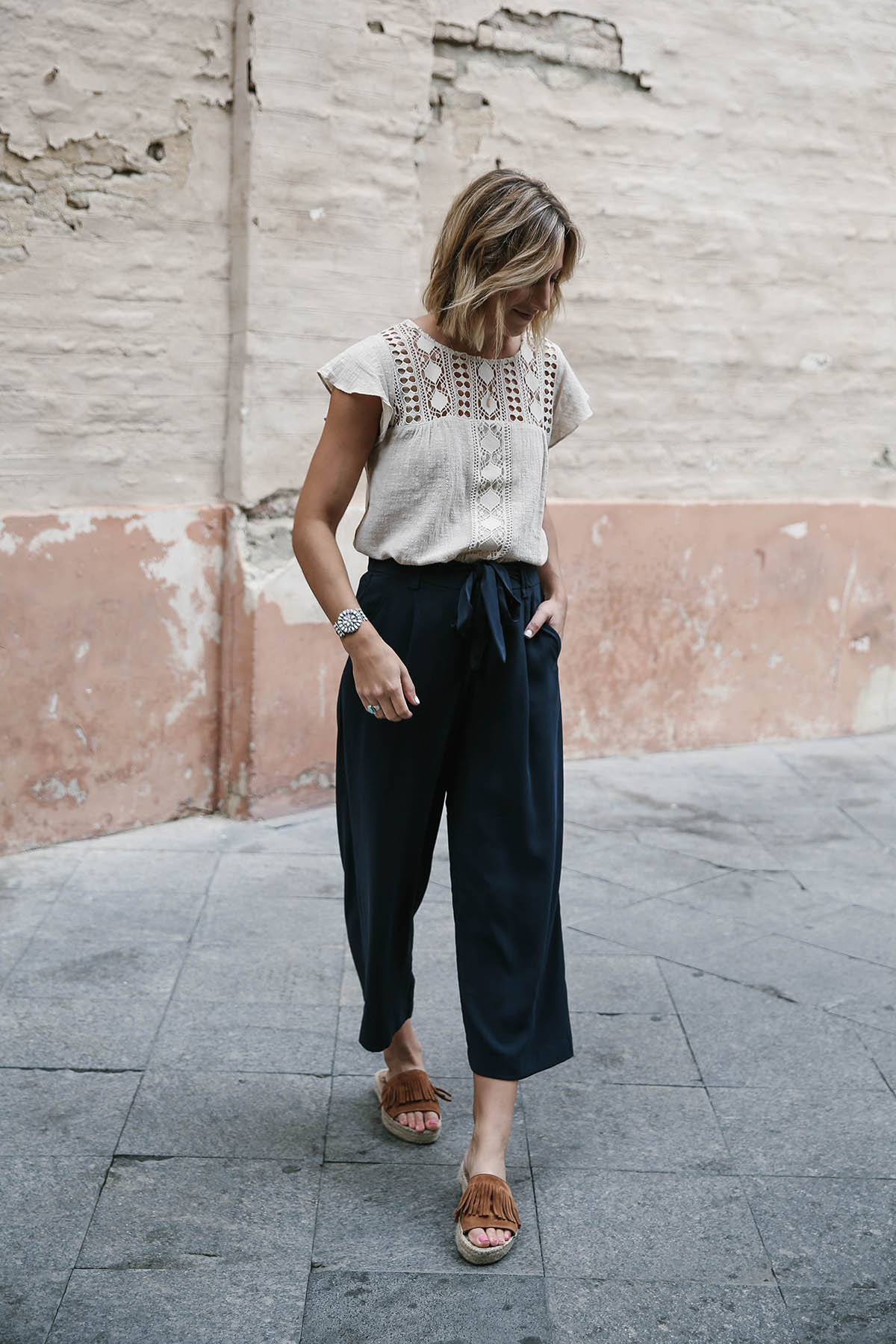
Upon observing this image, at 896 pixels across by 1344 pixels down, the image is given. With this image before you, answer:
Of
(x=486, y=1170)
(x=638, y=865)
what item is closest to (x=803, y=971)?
(x=638, y=865)

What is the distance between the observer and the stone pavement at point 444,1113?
2.04m

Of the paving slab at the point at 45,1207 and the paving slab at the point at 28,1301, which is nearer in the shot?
the paving slab at the point at 28,1301

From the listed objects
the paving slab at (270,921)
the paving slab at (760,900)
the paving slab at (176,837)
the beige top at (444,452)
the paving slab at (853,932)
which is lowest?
the paving slab at (176,837)

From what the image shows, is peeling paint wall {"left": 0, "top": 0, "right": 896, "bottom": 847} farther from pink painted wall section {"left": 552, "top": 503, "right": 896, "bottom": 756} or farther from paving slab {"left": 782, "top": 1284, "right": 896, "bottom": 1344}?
paving slab {"left": 782, "top": 1284, "right": 896, "bottom": 1344}

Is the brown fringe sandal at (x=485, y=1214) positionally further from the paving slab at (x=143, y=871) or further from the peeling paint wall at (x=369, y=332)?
the peeling paint wall at (x=369, y=332)

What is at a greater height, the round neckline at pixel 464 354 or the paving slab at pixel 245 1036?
the round neckline at pixel 464 354

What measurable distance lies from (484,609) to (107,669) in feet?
7.26

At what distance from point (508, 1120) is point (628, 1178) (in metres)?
0.27

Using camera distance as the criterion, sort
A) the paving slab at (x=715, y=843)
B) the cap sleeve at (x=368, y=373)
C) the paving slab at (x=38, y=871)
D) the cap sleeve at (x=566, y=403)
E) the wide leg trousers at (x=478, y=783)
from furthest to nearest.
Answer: the paving slab at (x=715, y=843), the paving slab at (x=38, y=871), the cap sleeve at (x=566, y=403), the wide leg trousers at (x=478, y=783), the cap sleeve at (x=368, y=373)

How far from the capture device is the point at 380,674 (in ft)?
7.06

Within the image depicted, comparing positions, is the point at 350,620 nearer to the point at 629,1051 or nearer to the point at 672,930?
the point at 629,1051

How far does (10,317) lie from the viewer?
385 centimetres

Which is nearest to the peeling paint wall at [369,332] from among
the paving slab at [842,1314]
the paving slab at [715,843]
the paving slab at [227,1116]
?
the paving slab at [715,843]

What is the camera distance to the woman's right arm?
85.0 inches
